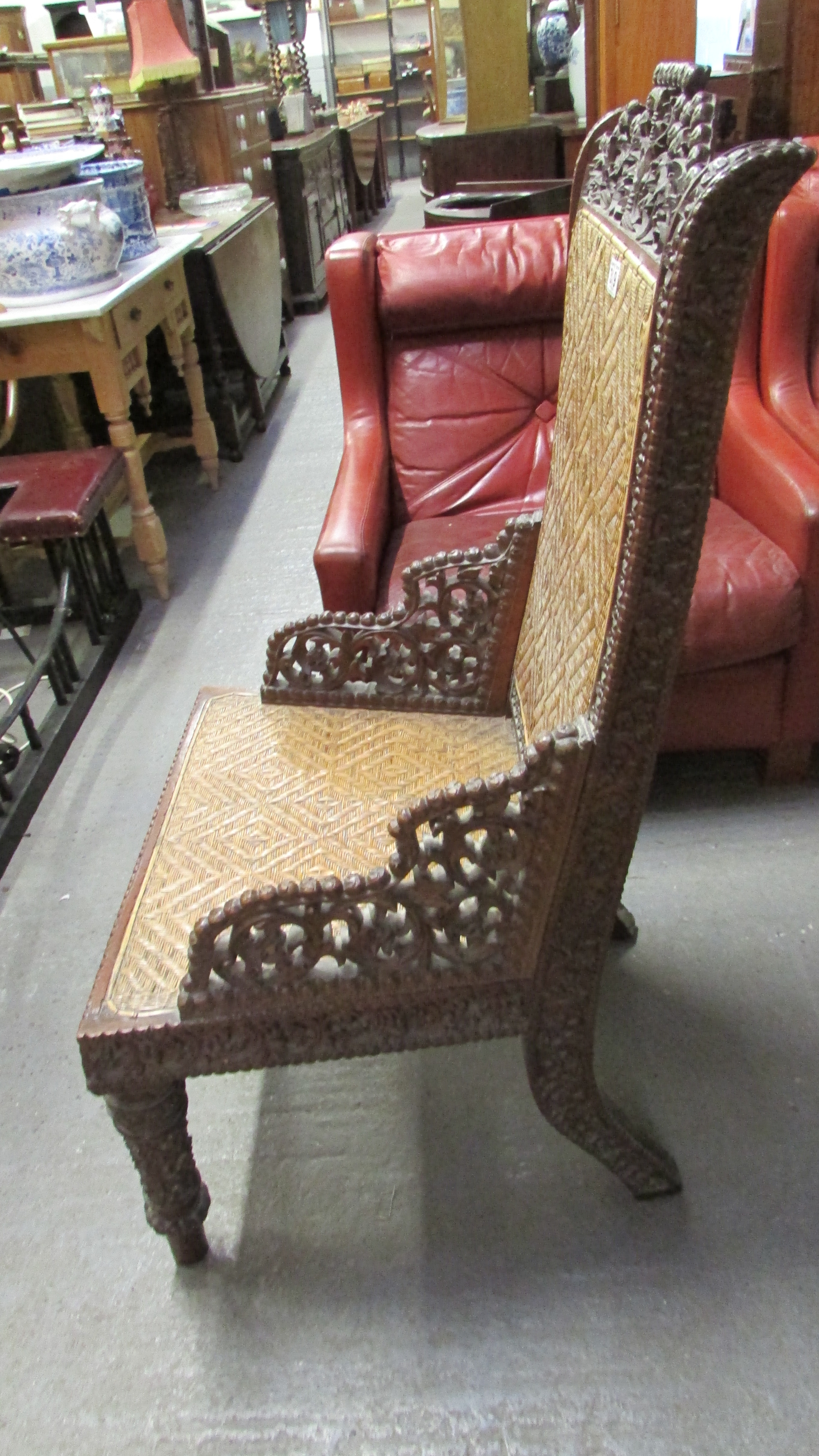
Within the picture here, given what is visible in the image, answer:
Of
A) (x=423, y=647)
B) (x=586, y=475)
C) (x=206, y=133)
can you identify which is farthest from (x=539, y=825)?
(x=206, y=133)

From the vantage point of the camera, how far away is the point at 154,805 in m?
2.09

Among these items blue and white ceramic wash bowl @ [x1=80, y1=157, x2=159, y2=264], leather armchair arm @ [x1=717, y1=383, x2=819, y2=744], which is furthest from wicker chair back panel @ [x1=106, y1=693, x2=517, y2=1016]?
blue and white ceramic wash bowl @ [x1=80, y1=157, x2=159, y2=264]

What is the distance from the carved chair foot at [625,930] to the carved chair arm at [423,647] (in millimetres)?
418

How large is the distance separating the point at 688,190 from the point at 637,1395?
1.17m

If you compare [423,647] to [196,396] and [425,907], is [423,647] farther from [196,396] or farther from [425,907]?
[196,396]

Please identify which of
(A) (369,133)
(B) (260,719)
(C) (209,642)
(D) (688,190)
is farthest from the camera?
(A) (369,133)

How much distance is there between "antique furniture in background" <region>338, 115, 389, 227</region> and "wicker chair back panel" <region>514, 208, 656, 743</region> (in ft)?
23.3

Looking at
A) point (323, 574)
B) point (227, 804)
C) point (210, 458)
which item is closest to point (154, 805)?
point (323, 574)

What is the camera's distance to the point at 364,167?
8.06 metres

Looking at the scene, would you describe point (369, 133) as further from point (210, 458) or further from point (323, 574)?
point (323, 574)

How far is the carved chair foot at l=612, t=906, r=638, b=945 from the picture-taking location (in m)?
1.61

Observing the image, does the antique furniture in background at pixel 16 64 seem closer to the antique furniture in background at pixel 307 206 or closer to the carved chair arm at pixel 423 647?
the antique furniture in background at pixel 307 206

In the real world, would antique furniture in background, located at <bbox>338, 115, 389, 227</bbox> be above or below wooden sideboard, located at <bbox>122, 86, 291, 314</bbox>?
below

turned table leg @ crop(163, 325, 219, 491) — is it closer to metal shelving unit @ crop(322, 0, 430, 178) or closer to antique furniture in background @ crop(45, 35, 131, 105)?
antique furniture in background @ crop(45, 35, 131, 105)
